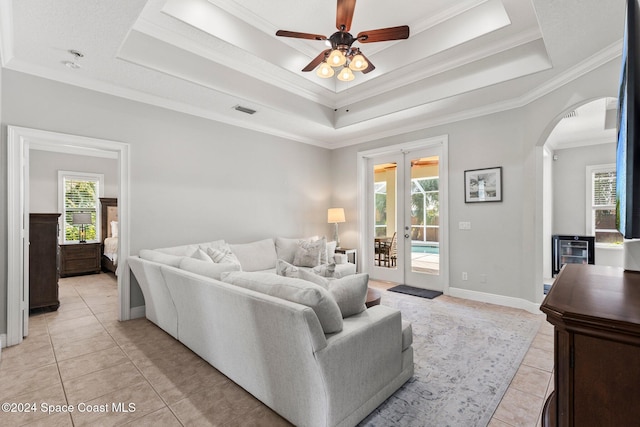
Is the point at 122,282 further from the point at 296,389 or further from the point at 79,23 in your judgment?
the point at 296,389

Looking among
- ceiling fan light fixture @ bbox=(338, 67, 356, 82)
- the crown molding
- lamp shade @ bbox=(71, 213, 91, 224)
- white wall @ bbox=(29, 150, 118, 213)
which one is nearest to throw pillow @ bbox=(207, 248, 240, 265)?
ceiling fan light fixture @ bbox=(338, 67, 356, 82)

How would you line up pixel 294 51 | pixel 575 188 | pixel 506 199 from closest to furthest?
pixel 294 51 → pixel 506 199 → pixel 575 188

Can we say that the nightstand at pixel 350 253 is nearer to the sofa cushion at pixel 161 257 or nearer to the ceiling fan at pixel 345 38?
the sofa cushion at pixel 161 257

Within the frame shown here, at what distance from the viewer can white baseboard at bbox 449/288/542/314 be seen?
12.5 ft

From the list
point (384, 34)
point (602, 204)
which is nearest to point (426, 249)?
point (384, 34)

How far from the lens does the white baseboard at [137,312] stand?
3.68 meters

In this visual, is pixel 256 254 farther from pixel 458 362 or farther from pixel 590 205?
Answer: pixel 590 205

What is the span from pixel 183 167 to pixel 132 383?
2.72 meters

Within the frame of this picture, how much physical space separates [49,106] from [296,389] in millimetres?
3755

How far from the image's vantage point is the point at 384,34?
2705 millimetres

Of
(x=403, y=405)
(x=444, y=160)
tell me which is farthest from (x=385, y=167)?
(x=403, y=405)

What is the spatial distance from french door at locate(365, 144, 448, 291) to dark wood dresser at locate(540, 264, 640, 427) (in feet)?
13.1

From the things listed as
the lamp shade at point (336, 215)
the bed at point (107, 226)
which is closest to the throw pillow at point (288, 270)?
the lamp shade at point (336, 215)

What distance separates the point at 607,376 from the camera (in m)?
0.79
